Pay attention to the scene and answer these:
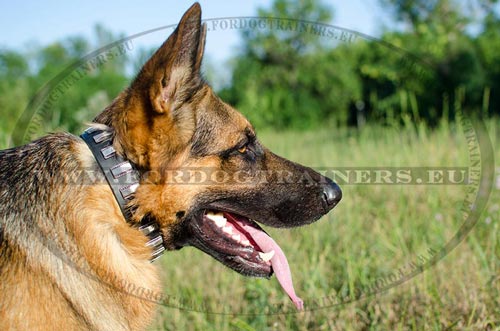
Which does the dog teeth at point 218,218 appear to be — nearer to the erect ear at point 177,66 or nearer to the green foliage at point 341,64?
the erect ear at point 177,66

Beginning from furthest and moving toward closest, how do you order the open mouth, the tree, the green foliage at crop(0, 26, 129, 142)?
the tree < the green foliage at crop(0, 26, 129, 142) < the open mouth

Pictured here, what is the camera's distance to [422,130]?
6.95 meters

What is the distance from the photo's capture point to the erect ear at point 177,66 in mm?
2418

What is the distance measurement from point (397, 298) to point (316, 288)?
67 centimetres

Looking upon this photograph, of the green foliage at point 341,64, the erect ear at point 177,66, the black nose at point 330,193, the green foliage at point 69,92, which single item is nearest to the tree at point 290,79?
the green foliage at point 341,64

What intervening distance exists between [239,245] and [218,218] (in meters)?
0.21

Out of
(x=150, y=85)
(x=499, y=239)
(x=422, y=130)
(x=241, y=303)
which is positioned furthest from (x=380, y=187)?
(x=150, y=85)

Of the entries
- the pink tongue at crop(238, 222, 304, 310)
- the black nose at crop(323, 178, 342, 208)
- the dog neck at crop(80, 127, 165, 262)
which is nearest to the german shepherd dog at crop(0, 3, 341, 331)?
the dog neck at crop(80, 127, 165, 262)

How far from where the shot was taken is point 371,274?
448 centimetres

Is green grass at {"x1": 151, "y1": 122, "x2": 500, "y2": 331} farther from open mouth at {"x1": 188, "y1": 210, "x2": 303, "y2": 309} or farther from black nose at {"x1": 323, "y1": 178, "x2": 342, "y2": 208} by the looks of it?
black nose at {"x1": 323, "y1": 178, "x2": 342, "y2": 208}

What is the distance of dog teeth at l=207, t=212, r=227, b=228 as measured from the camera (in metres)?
3.04

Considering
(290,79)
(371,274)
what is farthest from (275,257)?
(290,79)

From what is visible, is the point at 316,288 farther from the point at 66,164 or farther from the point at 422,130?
the point at 422,130

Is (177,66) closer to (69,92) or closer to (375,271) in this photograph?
(375,271)
